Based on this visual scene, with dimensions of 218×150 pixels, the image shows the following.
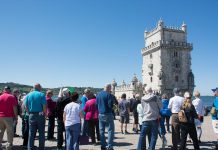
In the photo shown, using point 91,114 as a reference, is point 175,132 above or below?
below

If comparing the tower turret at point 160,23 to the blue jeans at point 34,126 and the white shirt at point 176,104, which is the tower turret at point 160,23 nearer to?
the white shirt at point 176,104

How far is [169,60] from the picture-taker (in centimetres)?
5800

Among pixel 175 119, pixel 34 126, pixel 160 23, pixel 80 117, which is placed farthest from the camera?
pixel 160 23

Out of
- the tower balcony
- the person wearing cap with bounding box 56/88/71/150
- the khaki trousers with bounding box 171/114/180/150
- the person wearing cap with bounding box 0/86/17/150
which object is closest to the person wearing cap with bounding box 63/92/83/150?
the person wearing cap with bounding box 56/88/71/150

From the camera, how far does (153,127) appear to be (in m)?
9.20

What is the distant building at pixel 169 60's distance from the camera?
57.3 meters

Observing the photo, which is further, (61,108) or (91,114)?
(91,114)

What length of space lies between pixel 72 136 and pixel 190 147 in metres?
4.82

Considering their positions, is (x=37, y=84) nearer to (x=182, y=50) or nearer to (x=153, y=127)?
(x=153, y=127)

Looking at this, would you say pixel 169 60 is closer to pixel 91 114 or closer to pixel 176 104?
pixel 91 114

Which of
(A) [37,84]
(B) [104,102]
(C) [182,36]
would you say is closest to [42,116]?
(A) [37,84]

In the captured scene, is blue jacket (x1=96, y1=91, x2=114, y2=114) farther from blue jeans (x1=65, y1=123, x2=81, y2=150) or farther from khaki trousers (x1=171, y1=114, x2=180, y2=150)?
khaki trousers (x1=171, y1=114, x2=180, y2=150)

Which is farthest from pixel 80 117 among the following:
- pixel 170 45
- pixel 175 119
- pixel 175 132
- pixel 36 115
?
pixel 170 45

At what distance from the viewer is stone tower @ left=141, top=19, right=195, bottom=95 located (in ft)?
188
